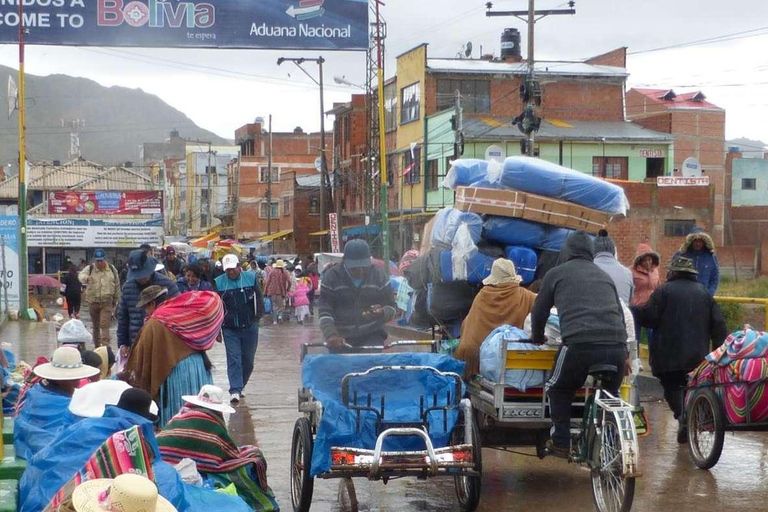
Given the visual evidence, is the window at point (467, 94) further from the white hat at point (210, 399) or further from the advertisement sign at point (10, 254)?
the white hat at point (210, 399)

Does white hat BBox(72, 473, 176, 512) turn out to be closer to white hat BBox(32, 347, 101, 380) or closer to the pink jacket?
white hat BBox(32, 347, 101, 380)

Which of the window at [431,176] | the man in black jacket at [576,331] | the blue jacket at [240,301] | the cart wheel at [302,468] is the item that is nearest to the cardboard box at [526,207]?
the man in black jacket at [576,331]

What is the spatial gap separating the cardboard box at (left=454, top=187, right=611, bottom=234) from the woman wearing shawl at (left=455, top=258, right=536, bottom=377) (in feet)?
6.38

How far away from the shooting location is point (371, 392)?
7414 millimetres

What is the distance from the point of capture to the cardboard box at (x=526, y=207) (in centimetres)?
1033

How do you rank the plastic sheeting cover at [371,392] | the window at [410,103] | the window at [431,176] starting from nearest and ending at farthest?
the plastic sheeting cover at [371,392]
the window at [431,176]
the window at [410,103]

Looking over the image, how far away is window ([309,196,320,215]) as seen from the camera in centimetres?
6575

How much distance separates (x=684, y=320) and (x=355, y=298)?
3.00 metres

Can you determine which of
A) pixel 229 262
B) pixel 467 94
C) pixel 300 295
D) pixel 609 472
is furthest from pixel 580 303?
pixel 467 94

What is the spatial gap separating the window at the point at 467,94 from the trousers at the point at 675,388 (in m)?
36.1

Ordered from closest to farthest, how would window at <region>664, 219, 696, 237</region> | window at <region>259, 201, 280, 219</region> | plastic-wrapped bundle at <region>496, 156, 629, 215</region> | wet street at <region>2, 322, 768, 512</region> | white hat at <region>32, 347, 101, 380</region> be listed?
white hat at <region>32, 347, 101, 380</region> < wet street at <region>2, 322, 768, 512</region> < plastic-wrapped bundle at <region>496, 156, 629, 215</region> < window at <region>664, 219, 696, 237</region> < window at <region>259, 201, 280, 219</region>

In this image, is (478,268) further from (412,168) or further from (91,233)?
(91,233)

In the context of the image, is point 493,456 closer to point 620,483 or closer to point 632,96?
point 620,483

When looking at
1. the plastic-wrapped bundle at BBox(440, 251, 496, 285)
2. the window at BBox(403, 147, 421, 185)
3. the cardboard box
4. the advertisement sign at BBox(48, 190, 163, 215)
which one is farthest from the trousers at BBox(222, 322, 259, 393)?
the advertisement sign at BBox(48, 190, 163, 215)
